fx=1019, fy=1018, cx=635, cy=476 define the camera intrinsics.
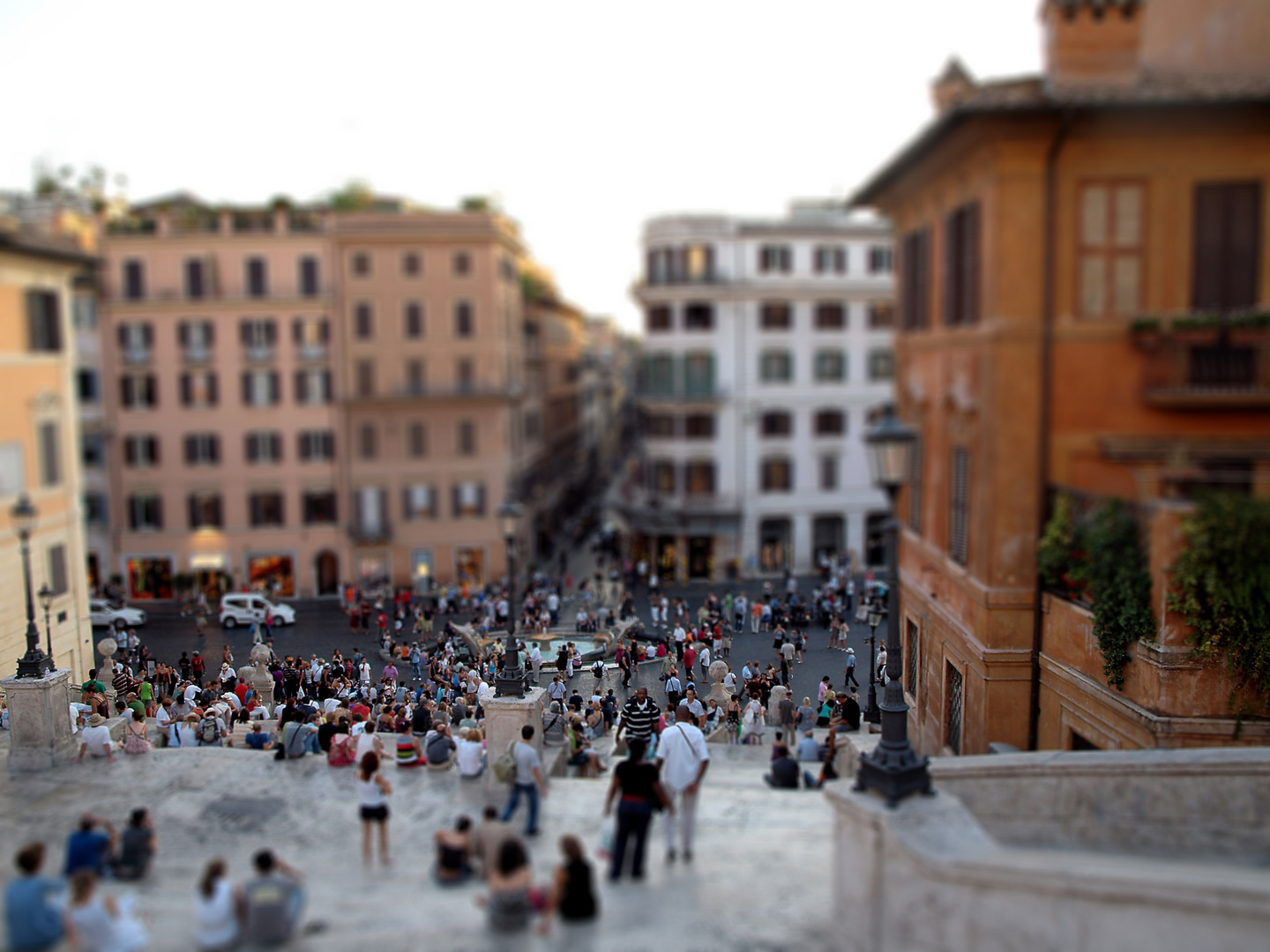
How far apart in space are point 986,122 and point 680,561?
→ 101 ft

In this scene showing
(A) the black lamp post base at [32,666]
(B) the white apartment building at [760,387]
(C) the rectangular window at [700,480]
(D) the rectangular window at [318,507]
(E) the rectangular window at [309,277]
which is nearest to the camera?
(A) the black lamp post base at [32,666]

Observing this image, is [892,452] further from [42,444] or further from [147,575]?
[147,575]

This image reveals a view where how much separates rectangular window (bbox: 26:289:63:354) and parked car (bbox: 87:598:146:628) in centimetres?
1134

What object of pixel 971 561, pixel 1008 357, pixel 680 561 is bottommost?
pixel 680 561

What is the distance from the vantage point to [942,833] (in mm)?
8969

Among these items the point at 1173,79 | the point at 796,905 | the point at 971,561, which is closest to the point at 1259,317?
the point at 1173,79

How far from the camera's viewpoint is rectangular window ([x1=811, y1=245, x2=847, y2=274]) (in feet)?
145

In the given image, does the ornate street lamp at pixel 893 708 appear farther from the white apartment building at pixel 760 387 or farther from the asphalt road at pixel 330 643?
the white apartment building at pixel 760 387

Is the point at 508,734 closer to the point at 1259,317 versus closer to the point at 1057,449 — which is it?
the point at 1057,449

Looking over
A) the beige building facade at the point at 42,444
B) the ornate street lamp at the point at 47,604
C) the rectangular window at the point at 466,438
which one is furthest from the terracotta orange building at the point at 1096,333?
the rectangular window at the point at 466,438

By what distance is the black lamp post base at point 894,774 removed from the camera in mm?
9266

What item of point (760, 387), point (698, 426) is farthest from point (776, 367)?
point (698, 426)

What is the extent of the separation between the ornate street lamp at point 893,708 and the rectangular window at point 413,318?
3380 cm

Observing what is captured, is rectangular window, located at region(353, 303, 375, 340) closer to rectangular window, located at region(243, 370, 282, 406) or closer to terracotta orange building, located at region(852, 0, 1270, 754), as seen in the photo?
rectangular window, located at region(243, 370, 282, 406)
